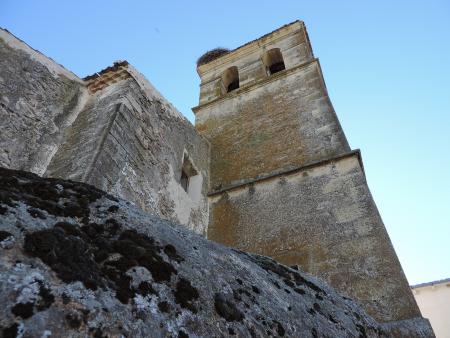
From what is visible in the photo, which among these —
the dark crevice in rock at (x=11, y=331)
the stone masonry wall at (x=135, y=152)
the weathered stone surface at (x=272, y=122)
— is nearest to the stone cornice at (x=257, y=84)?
the weathered stone surface at (x=272, y=122)

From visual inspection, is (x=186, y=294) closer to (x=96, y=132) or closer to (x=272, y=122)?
(x=96, y=132)

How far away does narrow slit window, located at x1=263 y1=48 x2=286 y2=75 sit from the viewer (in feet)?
34.0

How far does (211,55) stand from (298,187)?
755 cm

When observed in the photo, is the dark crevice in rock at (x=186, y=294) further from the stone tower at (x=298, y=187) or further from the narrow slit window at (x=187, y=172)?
the narrow slit window at (x=187, y=172)

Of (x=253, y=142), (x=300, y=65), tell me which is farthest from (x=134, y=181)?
(x=300, y=65)

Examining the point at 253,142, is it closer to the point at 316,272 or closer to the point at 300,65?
the point at 300,65

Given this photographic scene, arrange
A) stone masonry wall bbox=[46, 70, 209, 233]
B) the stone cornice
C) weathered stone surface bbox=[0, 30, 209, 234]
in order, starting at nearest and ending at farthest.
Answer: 1. weathered stone surface bbox=[0, 30, 209, 234]
2. stone masonry wall bbox=[46, 70, 209, 233]
3. the stone cornice

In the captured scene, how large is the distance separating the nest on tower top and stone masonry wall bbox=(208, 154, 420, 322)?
6496mm

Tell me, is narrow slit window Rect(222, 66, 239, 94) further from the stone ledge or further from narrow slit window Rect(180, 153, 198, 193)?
the stone ledge

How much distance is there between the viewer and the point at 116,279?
3.78 feet

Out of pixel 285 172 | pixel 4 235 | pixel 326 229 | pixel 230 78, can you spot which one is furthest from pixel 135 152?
pixel 230 78

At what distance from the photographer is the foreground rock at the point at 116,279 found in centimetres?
91

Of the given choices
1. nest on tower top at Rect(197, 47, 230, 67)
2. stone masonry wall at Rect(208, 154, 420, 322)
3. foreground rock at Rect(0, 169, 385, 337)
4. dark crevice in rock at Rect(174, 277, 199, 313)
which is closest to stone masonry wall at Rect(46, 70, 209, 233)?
stone masonry wall at Rect(208, 154, 420, 322)

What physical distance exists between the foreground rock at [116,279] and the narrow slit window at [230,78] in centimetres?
917
